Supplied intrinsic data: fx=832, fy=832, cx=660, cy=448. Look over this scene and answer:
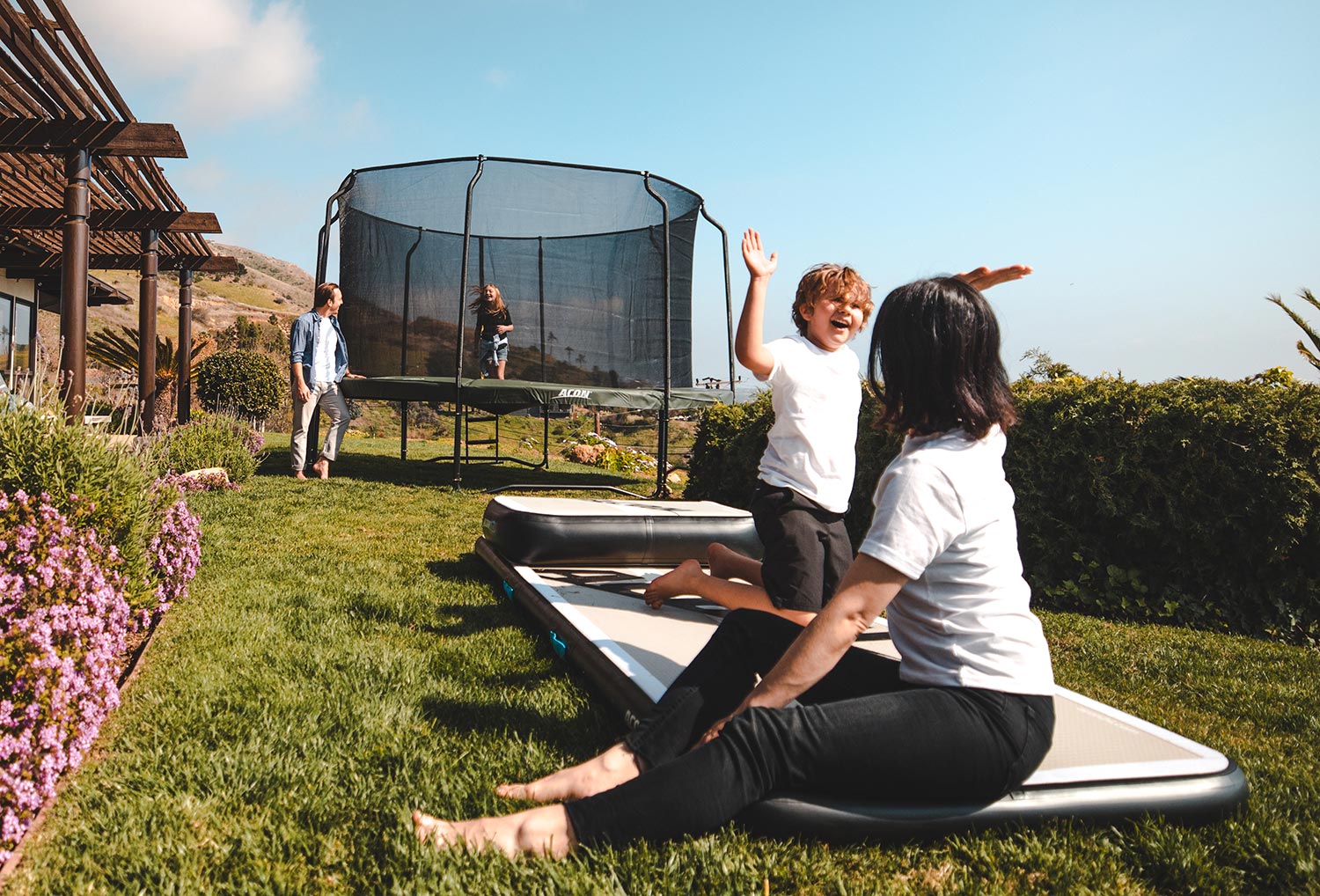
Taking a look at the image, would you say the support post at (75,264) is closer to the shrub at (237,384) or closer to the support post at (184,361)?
the support post at (184,361)

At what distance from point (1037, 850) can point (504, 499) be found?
2495mm

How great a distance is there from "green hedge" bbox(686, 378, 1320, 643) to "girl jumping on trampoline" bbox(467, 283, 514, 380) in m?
5.01

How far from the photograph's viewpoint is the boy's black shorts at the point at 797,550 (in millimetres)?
2219

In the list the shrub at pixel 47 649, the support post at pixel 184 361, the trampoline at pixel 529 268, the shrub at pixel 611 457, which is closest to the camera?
the shrub at pixel 47 649

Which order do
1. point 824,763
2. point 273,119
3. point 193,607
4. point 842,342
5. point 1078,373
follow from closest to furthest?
point 824,763, point 842,342, point 193,607, point 1078,373, point 273,119

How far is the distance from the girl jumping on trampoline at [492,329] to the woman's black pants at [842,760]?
22.1 feet

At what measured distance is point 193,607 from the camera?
2746 mm

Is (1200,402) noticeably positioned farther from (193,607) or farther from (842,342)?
(193,607)

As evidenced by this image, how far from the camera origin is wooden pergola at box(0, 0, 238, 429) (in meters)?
4.79

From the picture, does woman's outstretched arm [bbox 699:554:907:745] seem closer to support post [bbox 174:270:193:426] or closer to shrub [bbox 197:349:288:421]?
support post [bbox 174:270:193:426]

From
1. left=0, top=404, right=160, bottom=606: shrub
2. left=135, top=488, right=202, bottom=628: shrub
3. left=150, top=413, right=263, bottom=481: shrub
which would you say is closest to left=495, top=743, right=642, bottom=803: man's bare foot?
left=0, top=404, right=160, bottom=606: shrub

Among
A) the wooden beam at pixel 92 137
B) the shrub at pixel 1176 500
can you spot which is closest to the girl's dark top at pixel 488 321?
the wooden beam at pixel 92 137

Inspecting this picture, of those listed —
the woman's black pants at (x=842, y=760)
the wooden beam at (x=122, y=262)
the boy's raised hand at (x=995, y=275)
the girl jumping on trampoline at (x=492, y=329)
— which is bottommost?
the woman's black pants at (x=842, y=760)

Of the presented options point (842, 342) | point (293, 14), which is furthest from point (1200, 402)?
point (293, 14)
